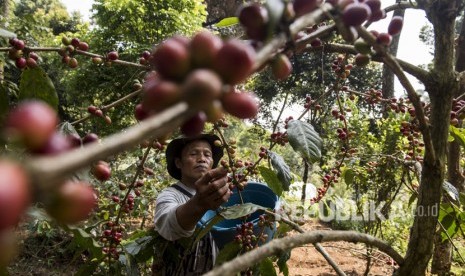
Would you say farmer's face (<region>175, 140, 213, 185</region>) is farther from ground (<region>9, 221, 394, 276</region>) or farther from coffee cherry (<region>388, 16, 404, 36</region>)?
ground (<region>9, 221, 394, 276</region>)

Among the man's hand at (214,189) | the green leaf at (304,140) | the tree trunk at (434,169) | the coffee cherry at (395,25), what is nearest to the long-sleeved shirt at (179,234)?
the man's hand at (214,189)

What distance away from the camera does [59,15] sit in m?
15.8

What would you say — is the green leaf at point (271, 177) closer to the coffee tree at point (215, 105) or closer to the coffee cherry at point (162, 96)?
the coffee tree at point (215, 105)

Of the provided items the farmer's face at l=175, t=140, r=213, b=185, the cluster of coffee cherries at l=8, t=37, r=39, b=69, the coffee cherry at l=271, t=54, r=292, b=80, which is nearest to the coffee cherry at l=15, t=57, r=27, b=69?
the cluster of coffee cherries at l=8, t=37, r=39, b=69

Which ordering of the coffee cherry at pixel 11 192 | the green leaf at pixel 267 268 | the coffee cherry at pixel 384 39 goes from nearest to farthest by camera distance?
1. the coffee cherry at pixel 11 192
2. the coffee cherry at pixel 384 39
3. the green leaf at pixel 267 268

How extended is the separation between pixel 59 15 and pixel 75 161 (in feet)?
58.9

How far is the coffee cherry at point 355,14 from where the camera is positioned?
1.33ft

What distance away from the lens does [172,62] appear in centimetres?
25

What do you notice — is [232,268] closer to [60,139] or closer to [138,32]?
[60,139]

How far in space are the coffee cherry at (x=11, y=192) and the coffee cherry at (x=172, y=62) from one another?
0.38ft

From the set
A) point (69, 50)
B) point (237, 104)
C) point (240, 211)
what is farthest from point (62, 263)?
point (237, 104)

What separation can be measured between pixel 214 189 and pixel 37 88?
2.21 ft

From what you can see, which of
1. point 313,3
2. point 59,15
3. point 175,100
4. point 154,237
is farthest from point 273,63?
point 59,15

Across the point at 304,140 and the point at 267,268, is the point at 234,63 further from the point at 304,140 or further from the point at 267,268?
the point at 267,268
